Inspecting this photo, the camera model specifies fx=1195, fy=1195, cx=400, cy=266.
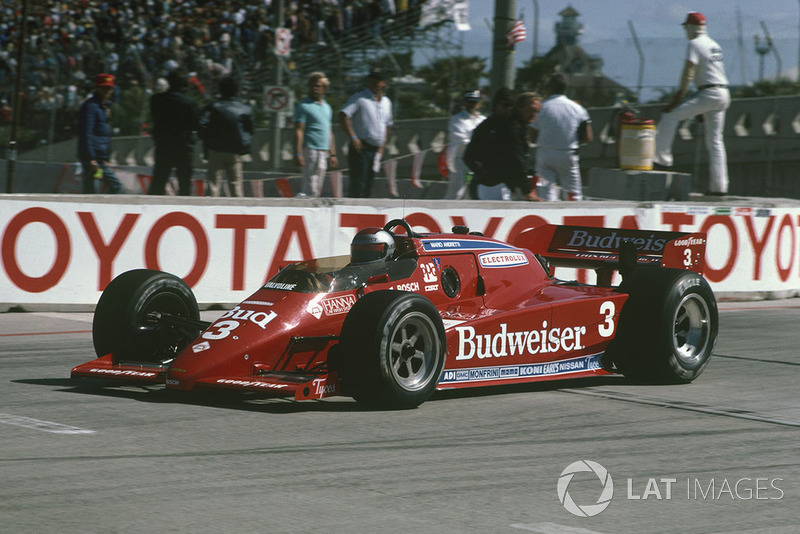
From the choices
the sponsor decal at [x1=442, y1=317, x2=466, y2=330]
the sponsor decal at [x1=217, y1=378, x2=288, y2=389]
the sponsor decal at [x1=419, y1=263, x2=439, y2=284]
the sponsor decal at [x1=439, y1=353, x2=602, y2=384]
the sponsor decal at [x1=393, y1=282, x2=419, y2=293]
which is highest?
the sponsor decal at [x1=419, y1=263, x2=439, y2=284]

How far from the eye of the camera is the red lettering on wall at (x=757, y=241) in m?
14.0

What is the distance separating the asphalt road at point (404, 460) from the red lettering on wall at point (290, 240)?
3.76 meters

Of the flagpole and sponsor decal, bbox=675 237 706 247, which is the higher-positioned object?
the flagpole

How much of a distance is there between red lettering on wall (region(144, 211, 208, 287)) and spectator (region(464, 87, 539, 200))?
3188mm

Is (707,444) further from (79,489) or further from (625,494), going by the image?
(79,489)

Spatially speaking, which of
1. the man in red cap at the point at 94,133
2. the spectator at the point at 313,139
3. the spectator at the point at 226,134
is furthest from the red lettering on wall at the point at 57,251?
the spectator at the point at 313,139

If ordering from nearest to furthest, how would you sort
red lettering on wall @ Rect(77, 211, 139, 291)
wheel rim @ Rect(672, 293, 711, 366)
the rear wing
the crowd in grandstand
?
wheel rim @ Rect(672, 293, 711, 366) → the rear wing → red lettering on wall @ Rect(77, 211, 139, 291) → the crowd in grandstand

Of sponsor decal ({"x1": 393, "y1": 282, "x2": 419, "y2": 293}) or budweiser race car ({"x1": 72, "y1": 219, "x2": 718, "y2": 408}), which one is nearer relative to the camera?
budweiser race car ({"x1": 72, "y1": 219, "x2": 718, "y2": 408})

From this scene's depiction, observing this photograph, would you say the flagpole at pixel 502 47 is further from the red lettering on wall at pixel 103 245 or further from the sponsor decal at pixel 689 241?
the sponsor decal at pixel 689 241

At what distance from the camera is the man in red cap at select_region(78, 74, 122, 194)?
12.5 m

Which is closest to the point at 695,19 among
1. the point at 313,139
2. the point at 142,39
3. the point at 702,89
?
the point at 702,89

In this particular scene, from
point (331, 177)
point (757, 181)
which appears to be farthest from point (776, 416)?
point (757, 181)

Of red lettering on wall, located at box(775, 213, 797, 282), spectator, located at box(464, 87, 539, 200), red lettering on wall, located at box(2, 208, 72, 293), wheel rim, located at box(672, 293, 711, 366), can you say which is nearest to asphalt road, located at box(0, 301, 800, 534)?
wheel rim, located at box(672, 293, 711, 366)

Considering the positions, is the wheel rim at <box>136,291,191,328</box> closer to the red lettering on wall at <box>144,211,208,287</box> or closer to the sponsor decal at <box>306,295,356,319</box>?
the sponsor decal at <box>306,295,356,319</box>
